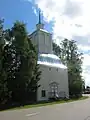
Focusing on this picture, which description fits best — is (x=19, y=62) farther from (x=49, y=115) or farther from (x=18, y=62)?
(x=49, y=115)

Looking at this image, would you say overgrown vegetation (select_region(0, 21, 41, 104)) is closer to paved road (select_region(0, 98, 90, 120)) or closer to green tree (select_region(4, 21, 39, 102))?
green tree (select_region(4, 21, 39, 102))

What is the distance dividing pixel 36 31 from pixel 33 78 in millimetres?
21755

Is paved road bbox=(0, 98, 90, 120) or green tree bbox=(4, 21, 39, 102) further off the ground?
green tree bbox=(4, 21, 39, 102)

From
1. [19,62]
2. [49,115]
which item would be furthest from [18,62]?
[49,115]

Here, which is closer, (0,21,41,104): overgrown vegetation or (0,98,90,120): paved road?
(0,98,90,120): paved road

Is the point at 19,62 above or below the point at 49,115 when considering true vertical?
above

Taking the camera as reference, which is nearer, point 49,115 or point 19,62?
point 49,115

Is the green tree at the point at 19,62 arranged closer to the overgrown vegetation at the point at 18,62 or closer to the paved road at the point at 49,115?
the overgrown vegetation at the point at 18,62

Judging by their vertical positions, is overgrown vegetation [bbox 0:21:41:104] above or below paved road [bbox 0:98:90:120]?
above

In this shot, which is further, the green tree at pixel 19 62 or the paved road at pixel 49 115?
the green tree at pixel 19 62

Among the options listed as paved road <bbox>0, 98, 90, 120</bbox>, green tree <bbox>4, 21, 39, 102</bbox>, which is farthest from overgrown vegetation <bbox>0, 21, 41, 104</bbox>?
paved road <bbox>0, 98, 90, 120</bbox>

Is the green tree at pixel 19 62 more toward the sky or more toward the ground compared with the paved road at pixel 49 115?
more toward the sky

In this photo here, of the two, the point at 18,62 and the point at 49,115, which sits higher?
the point at 18,62

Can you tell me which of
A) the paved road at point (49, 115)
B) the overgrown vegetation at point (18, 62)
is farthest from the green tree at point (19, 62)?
the paved road at point (49, 115)
